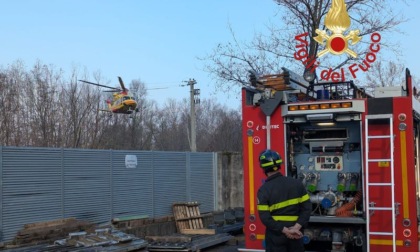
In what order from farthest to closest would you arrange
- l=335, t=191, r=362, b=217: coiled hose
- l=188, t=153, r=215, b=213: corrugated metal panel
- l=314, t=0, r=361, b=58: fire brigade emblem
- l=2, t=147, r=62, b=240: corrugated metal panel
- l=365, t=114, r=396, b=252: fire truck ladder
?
l=188, t=153, r=215, b=213: corrugated metal panel < l=314, t=0, r=361, b=58: fire brigade emblem < l=2, t=147, r=62, b=240: corrugated metal panel < l=335, t=191, r=362, b=217: coiled hose < l=365, t=114, r=396, b=252: fire truck ladder

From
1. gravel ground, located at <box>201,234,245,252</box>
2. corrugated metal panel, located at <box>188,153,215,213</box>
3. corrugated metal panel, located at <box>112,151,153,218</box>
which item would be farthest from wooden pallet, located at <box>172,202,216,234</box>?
gravel ground, located at <box>201,234,245,252</box>

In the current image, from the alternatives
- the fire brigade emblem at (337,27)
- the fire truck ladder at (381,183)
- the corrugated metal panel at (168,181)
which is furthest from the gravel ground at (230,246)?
the fire brigade emblem at (337,27)

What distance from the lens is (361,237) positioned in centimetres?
747

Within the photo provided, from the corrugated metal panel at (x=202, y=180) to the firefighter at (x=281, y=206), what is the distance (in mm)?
10922

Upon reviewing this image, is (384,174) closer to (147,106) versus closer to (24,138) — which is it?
(24,138)

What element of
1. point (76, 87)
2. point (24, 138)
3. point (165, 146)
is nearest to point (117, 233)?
point (24, 138)

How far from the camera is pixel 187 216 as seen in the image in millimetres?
15570

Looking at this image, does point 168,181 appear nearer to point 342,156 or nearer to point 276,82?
point 276,82

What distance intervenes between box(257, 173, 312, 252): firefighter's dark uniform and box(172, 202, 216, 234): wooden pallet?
9292 mm

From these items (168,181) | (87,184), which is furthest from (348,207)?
(168,181)

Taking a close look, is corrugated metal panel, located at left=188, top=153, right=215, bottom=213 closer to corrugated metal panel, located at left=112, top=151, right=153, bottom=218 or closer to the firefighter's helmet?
corrugated metal panel, located at left=112, top=151, right=153, bottom=218

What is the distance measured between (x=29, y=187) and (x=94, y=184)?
204 cm

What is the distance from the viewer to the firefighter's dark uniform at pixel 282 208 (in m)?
5.85

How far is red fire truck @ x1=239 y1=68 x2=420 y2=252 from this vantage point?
7195 millimetres
